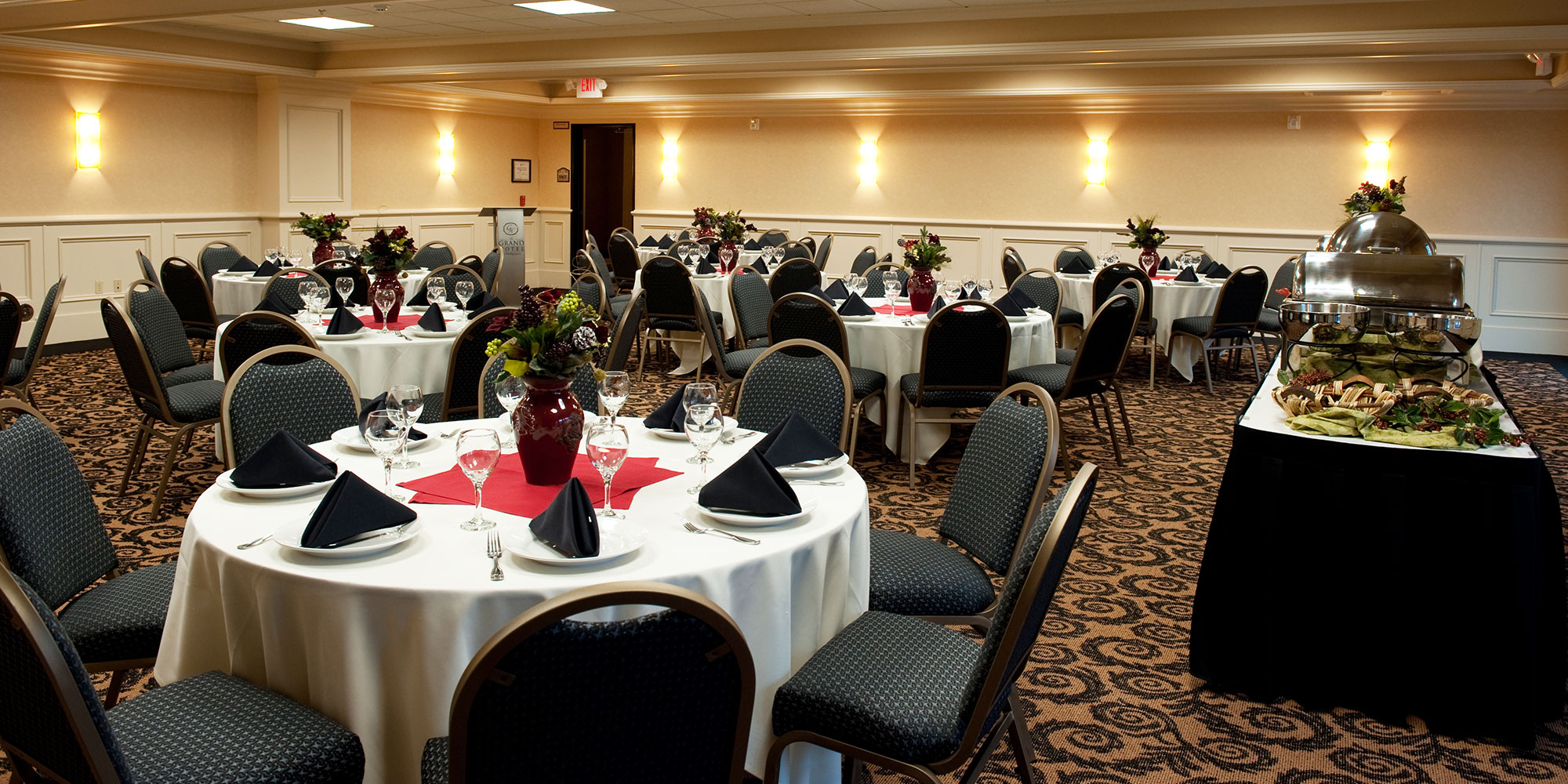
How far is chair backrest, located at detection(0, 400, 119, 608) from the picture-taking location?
2400mm

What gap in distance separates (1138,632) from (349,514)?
2673 millimetres

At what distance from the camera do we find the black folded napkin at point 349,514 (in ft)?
7.02

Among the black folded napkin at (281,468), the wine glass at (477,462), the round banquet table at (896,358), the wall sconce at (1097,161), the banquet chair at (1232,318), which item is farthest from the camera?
the wall sconce at (1097,161)

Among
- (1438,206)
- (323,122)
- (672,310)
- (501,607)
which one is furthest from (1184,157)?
(501,607)

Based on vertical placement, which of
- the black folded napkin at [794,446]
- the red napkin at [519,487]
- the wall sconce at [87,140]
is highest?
the wall sconce at [87,140]

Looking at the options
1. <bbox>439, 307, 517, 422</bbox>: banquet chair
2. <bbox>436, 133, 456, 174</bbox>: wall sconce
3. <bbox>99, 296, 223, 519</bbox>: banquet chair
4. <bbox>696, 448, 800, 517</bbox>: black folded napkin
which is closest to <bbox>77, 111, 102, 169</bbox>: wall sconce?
<bbox>436, 133, 456, 174</bbox>: wall sconce

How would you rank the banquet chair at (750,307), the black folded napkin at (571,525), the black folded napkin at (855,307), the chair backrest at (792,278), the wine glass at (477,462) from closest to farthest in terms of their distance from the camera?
the black folded napkin at (571,525), the wine glass at (477,462), the black folded napkin at (855,307), the banquet chair at (750,307), the chair backrest at (792,278)

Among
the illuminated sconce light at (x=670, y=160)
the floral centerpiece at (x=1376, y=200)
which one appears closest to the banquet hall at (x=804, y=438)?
the floral centerpiece at (x=1376, y=200)

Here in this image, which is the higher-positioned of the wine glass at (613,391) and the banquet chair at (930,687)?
the wine glass at (613,391)

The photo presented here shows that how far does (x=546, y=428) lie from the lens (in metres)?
2.68

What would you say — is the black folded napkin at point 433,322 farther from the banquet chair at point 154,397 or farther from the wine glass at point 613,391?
the wine glass at point 613,391

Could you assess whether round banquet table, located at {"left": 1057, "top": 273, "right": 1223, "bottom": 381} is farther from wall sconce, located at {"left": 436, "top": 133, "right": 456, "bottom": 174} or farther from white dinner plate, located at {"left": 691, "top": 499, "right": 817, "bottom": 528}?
wall sconce, located at {"left": 436, "top": 133, "right": 456, "bottom": 174}

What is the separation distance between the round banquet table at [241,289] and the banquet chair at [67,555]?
4.98 meters

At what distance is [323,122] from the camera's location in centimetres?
1216
